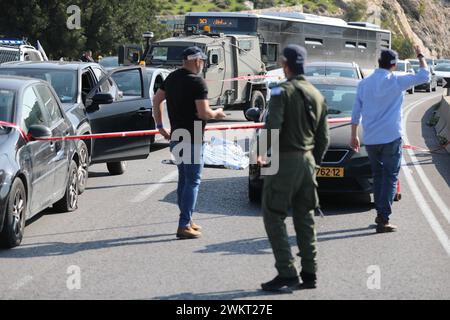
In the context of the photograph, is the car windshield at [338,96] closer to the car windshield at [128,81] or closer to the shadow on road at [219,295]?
the car windshield at [128,81]

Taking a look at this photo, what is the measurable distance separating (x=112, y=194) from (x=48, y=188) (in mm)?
2389

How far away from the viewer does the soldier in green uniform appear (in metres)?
7.20

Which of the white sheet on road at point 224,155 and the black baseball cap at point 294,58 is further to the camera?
the white sheet on road at point 224,155

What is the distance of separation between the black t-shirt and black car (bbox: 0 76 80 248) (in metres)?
1.29

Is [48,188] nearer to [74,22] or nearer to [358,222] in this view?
[358,222]

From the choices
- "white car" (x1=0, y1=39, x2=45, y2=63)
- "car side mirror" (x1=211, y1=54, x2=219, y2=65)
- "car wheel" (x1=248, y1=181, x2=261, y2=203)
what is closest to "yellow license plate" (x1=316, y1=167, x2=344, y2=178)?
"car wheel" (x1=248, y1=181, x2=261, y2=203)

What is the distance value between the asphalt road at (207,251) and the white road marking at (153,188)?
0.05ft

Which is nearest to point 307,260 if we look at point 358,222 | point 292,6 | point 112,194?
point 358,222

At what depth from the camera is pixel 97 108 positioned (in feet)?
42.0

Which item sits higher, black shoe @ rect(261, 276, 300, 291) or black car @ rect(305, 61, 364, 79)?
black car @ rect(305, 61, 364, 79)

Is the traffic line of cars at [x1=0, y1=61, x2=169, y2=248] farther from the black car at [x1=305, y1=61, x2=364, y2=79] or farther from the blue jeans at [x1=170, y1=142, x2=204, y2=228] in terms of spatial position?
the black car at [x1=305, y1=61, x2=364, y2=79]

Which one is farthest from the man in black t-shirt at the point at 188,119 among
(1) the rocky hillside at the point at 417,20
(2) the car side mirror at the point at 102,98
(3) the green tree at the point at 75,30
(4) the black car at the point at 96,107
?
(1) the rocky hillside at the point at 417,20

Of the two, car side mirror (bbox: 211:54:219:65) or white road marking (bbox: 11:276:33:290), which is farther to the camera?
car side mirror (bbox: 211:54:219:65)

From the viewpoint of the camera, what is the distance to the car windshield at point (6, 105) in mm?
9500
